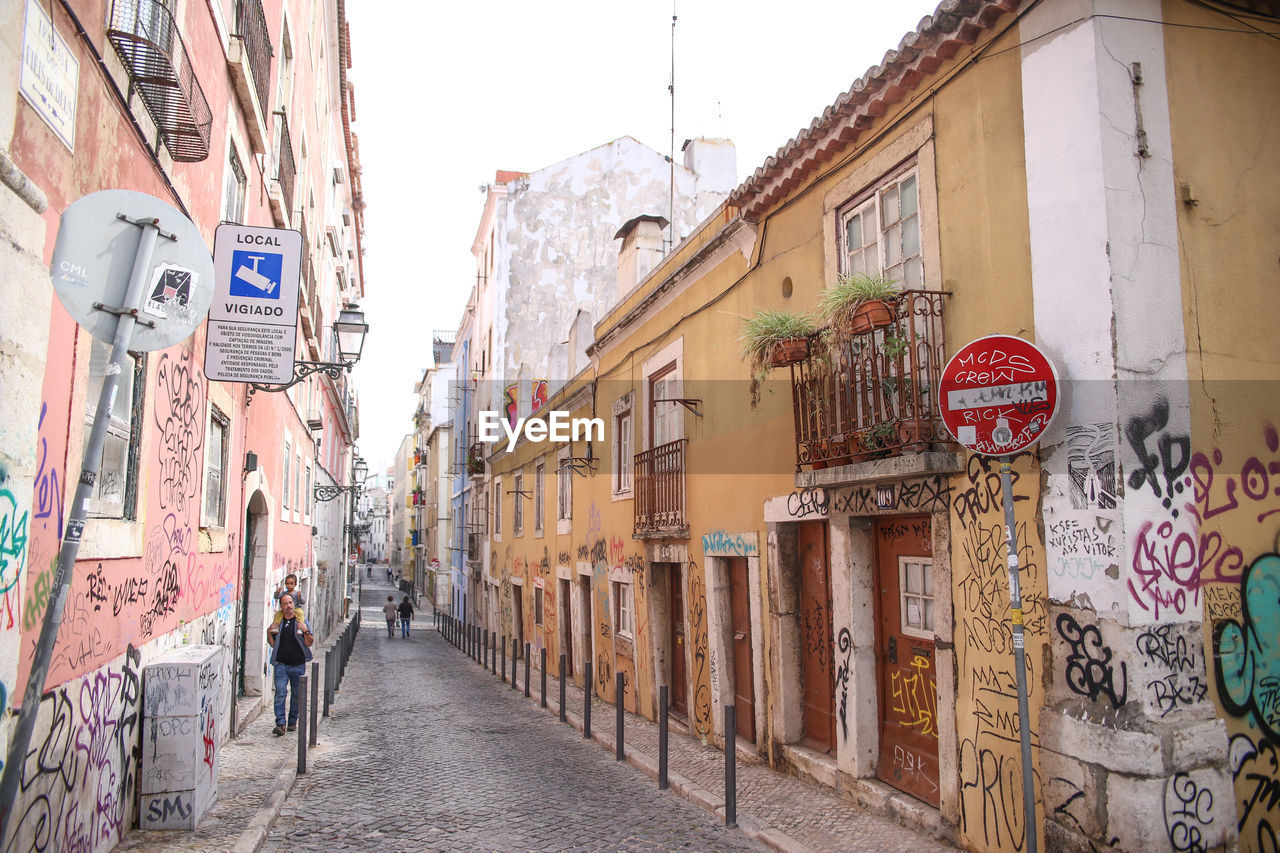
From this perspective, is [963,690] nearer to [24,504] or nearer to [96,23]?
[24,504]

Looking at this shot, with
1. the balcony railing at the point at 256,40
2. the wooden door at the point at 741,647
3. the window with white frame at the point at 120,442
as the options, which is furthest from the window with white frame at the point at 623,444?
the window with white frame at the point at 120,442

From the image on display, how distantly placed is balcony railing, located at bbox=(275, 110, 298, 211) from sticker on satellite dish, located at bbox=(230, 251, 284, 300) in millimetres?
4534

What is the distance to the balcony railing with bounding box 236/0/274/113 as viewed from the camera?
8883mm

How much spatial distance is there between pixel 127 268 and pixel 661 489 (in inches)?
365

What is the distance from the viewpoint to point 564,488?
1811 centimetres

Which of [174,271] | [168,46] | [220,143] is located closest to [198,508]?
[220,143]

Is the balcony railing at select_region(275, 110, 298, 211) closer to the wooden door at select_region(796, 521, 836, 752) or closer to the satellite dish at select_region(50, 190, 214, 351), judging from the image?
the wooden door at select_region(796, 521, 836, 752)

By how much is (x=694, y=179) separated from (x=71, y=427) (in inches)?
851

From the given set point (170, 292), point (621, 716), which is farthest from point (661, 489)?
point (170, 292)

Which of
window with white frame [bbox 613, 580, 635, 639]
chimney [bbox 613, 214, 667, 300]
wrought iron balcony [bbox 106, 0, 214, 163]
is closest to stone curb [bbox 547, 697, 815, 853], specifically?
window with white frame [bbox 613, 580, 635, 639]

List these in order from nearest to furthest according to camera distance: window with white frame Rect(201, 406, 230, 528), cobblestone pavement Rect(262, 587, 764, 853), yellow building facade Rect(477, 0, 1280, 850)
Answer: yellow building facade Rect(477, 0, 1280, 850) → cobblestone pavement Rect(262, 587, 764, 853) → window with white frame Rect(201, 406, 230, 528)

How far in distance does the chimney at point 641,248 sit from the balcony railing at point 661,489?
345 centimetres

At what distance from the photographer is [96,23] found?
459 centimetres

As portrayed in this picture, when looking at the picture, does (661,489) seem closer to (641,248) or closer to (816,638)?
(816,638)
